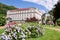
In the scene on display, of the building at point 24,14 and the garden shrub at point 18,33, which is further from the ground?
the building at point 24,14

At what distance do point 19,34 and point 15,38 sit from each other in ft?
1.14

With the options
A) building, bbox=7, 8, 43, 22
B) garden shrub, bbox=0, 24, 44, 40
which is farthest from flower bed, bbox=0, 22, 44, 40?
building, bbox=7, 8, 43, 22

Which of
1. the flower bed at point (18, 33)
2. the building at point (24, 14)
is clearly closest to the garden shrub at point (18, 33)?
the flower bed at point (18, 33)

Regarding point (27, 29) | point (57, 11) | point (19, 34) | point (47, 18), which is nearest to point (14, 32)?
point (19, 34)

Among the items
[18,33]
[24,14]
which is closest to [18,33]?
[18,33]

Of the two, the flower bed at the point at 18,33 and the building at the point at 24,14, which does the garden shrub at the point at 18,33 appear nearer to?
the flower bed at the point at 18,33

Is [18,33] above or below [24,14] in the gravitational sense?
below

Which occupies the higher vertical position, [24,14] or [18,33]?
[24,14]

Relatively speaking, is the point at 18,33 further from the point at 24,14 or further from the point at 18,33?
the point at 24,14

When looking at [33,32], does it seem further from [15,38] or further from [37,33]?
[15,38]

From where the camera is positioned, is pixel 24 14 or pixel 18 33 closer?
pixel 18 33

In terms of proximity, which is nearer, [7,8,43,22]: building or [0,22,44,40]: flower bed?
[0,22,44,40]: flower bed

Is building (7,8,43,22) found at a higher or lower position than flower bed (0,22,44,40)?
higher

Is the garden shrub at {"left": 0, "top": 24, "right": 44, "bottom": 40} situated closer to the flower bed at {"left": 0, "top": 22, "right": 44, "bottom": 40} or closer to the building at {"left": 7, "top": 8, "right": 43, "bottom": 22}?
the flower bed at {"left": 0, "top": 22, "right": 44, "bottom": 40}
